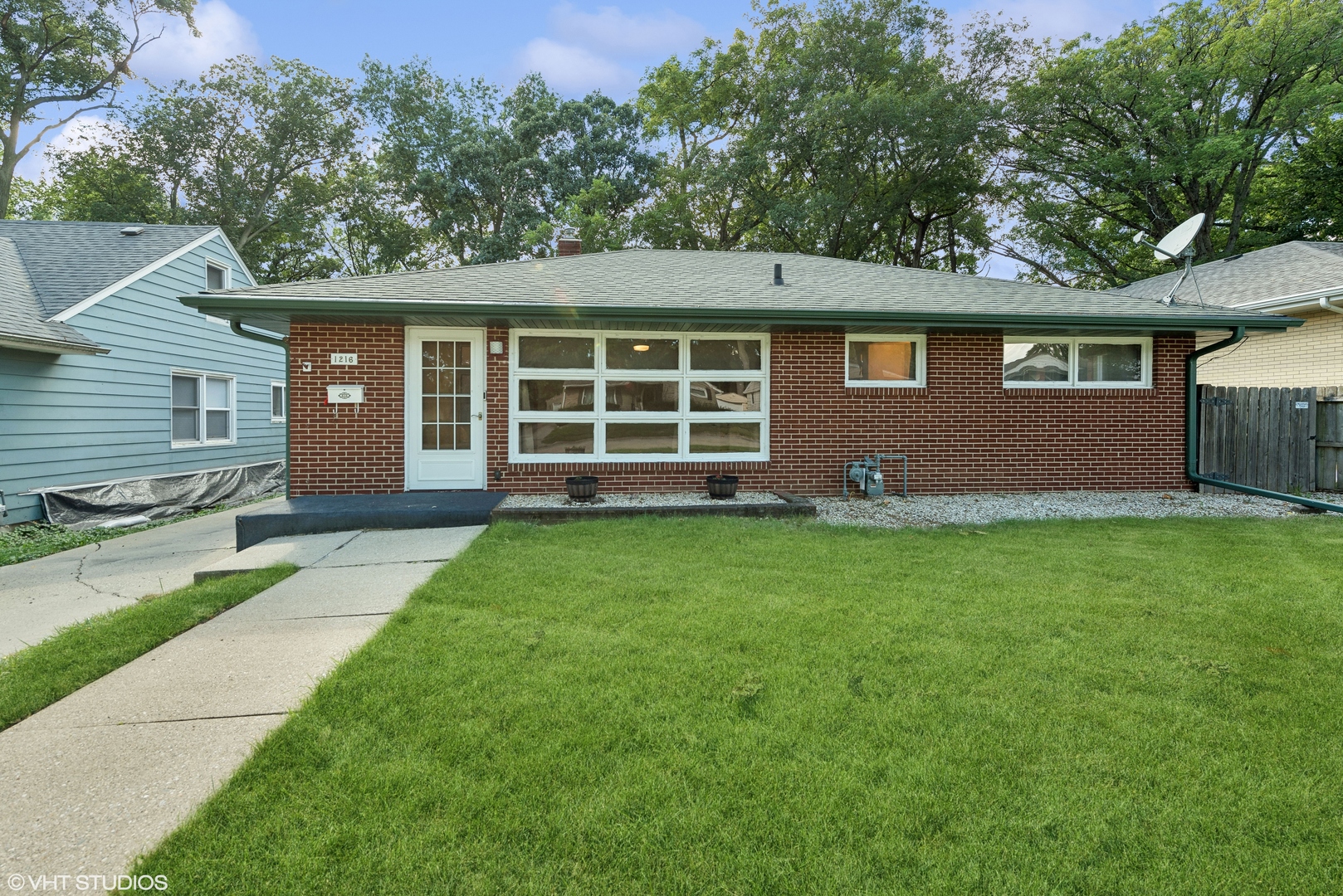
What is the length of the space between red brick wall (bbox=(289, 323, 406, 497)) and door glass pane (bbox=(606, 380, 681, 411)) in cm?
257

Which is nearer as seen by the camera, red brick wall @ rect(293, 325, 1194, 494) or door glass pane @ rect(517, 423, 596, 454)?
door glass pane @ rect(517, 423, 596, 454)

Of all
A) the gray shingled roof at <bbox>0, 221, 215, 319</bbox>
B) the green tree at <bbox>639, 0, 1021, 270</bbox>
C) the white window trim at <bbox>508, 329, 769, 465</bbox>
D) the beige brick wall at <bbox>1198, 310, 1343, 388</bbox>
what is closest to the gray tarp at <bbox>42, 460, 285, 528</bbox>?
the gray shingled roof at <bbox>0, 221, 215, 319</bbox>

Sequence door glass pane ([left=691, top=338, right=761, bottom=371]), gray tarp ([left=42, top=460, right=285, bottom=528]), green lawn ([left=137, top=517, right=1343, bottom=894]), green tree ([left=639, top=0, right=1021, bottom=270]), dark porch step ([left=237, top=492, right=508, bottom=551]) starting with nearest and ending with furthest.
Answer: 1. green lawn ([left=137, top=517, right=1343, bottom=894])
2. dark porch step ([left=237, top=492, right=508, bottom=551])
3. door glass pane ([left=691, top=338, right=761, bottom=371])
4. gray tarp ([left=42, top=460, right=285, bottom=528])
5. green tree ([left=639, top=0, right=1021, bottom=270])

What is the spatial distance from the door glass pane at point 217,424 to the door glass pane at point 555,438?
8431mm

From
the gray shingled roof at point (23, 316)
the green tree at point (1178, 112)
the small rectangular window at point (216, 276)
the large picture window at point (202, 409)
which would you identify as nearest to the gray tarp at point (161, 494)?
the large picture window at point (202, 409)

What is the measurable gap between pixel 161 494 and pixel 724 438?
32.2 feet

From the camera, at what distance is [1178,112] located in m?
18.4

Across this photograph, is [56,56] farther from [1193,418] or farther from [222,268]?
[1193,418]

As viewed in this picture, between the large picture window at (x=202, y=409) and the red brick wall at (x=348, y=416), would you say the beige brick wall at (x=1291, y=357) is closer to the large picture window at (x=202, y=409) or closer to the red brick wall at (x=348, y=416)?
the red brick wall at (x=348, y=416)

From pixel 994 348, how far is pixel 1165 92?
53.9 ft

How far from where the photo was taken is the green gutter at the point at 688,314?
277 inches

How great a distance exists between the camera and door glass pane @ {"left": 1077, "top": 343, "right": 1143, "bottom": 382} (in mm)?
8820

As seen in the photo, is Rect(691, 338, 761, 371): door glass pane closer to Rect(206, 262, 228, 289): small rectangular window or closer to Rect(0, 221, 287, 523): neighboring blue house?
Rect(0, 221, 287, 523): neighboring blue house

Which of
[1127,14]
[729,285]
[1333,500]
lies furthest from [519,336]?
[1127,14]
